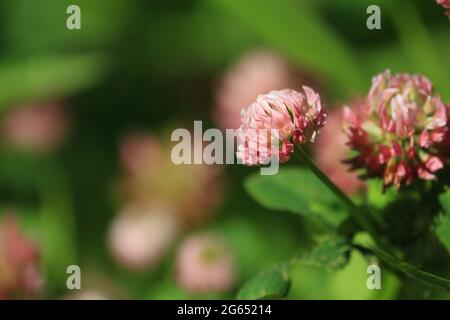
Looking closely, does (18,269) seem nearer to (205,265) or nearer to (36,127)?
(205,265)

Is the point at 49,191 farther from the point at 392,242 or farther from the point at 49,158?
the point at 392,242

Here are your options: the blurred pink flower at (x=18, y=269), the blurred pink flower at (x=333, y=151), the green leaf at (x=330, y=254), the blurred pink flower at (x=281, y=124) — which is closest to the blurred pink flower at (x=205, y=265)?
the blurred pink flower at (x=333, y=151)

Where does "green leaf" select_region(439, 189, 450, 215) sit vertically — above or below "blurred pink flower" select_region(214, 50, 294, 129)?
below

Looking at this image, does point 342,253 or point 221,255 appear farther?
point 221,255

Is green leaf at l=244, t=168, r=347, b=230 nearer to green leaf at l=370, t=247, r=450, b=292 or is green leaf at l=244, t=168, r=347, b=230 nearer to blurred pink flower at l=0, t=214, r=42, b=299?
green leaf at l=370, t=247, r=450, b=292

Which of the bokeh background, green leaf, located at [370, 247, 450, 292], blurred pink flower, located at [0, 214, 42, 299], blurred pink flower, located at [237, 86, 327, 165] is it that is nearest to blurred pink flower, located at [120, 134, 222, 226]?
the bokeh background

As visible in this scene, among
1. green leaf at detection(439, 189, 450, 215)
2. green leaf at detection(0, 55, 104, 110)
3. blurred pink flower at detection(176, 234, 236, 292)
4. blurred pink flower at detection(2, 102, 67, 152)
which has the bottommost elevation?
blurred pink flower at detection(176, 234, 236, 292)

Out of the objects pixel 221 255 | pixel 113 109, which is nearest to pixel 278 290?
pixel 221 255
